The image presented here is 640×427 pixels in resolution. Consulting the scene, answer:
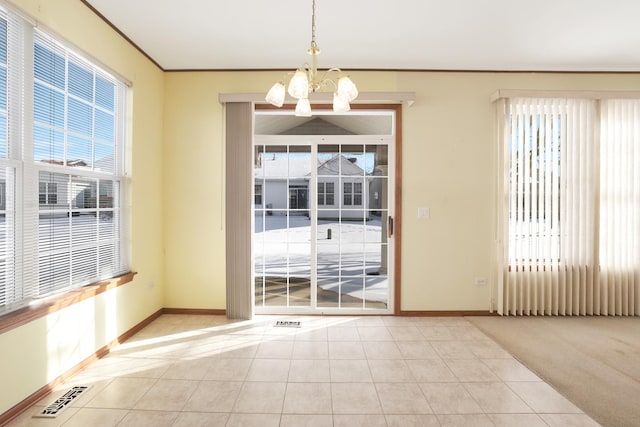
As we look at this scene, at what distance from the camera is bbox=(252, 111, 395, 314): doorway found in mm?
4082

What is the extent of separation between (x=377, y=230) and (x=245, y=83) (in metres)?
2.28

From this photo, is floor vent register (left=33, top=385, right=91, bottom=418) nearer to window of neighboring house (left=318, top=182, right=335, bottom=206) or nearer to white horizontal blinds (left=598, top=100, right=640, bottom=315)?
window of neighboring house (left=318, top=182, right=335, bottom=206)

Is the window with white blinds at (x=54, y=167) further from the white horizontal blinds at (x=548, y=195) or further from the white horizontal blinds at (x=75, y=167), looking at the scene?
the white horizontal blinds at (x=548, y=195)

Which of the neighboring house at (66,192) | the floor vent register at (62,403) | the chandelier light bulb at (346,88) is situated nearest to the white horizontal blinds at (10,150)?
the neighboring house at (66,192)

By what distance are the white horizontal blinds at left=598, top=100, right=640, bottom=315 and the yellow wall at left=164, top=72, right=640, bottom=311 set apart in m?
0.54

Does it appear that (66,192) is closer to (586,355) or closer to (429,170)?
(429,170)

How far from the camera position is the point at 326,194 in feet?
13.4

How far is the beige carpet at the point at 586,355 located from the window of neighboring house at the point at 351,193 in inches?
73.2

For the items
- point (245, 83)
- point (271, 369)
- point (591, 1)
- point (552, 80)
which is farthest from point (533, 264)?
point (245, 83)

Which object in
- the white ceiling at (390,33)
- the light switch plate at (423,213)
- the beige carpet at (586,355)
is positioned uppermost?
the white ceiling at (390,33)

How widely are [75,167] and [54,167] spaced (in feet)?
0.80

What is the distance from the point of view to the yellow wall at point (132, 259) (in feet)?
7.19

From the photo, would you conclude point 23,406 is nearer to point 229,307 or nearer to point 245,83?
point 229,307

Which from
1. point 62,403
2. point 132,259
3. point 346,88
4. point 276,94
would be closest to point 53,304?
point 62,403
